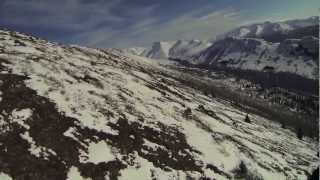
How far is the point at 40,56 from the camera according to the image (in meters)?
74.3

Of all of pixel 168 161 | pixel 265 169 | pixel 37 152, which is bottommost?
pixel 265 169

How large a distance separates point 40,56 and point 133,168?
3799 centimetres

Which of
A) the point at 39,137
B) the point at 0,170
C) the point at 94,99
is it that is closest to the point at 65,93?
the point at 94,99

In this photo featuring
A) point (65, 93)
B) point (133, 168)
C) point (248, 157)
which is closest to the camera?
point (133, 168)

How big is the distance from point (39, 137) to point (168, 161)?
597 inches

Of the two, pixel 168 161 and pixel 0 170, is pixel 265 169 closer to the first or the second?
pixel 168 161

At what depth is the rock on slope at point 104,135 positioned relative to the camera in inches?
1624

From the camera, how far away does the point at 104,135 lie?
4919cm

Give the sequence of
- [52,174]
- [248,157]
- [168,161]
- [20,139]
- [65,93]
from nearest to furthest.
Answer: [52,174] → [20,139] → [168,161] → [65,93] → [248,157]

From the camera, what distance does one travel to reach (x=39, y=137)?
43.3 m

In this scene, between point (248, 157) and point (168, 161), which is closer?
point (168, 161)

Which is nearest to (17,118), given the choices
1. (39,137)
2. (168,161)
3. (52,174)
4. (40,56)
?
(39,137)

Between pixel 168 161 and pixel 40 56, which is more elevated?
pixel 40 56

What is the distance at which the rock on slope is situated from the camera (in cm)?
4125
